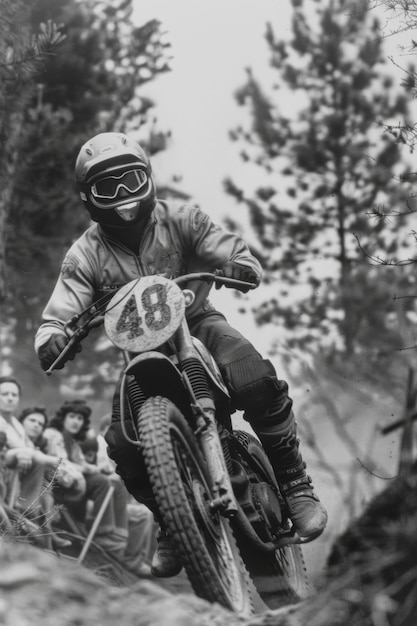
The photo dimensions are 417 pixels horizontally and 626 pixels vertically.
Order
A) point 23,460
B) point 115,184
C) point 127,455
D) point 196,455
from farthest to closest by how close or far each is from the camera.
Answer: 1. point 23,460
2. point 115,184
3. point 127,455
4. point 196,455

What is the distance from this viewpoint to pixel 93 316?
250 inches

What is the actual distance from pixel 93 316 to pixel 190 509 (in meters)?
1.45

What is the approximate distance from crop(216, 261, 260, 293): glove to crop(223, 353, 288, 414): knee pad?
401mm

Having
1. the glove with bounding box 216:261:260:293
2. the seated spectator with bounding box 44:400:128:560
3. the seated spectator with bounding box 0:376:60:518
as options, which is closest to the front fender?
the glove with bounding box 216:261:260:293

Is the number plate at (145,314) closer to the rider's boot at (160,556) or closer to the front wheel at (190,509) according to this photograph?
the front wheel at (190,509)

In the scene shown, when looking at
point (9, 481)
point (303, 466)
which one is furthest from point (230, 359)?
point (9, 481)

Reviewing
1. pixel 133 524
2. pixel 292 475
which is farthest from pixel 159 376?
pixel 133 524

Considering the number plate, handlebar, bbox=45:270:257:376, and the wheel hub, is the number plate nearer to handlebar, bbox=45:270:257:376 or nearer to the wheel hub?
handlebar, bbox=45:270:257:376

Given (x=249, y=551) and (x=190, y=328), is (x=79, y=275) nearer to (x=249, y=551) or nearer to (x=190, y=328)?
(x=190, y=328)

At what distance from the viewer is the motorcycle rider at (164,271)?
6.26 metres

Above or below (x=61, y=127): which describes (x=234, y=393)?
below

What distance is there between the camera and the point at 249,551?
615 cm

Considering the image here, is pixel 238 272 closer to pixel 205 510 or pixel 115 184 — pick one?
pixel 115 184

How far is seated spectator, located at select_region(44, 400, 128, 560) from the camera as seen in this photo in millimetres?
11898
